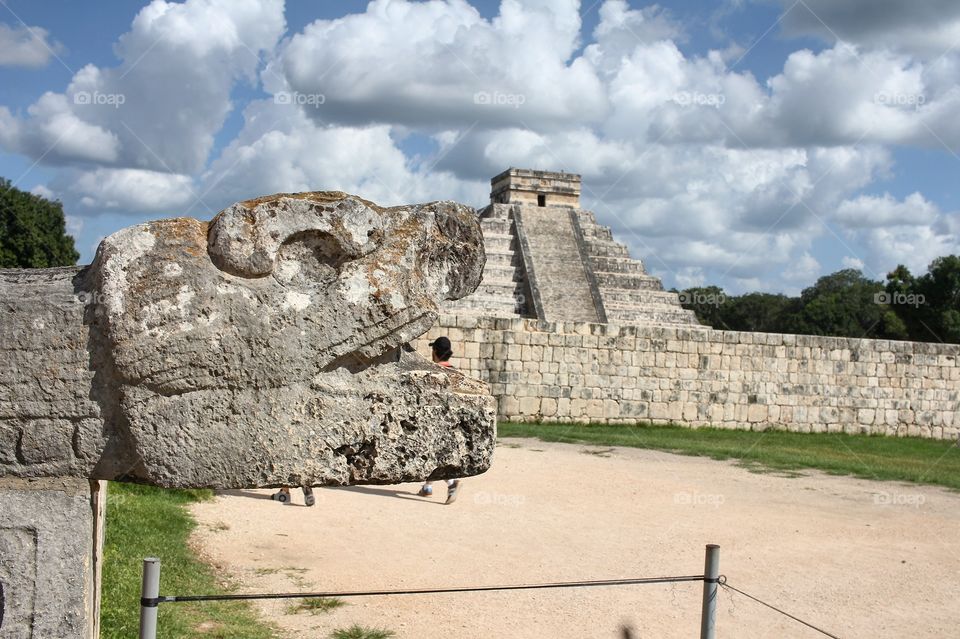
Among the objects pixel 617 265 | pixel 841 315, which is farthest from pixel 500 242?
pixel 841 315

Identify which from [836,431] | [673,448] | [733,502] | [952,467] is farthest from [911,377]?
[733,502]

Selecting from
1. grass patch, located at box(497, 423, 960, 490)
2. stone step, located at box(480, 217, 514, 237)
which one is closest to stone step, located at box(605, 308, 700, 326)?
stone step, located at box(480, 217, 514, 237)

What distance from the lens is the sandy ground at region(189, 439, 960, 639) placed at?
5.45 metres

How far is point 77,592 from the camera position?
7.14 feet

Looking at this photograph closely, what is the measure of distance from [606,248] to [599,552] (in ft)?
75.4

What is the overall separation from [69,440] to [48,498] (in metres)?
0.14

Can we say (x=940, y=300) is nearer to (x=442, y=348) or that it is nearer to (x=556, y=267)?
(x=556, y=267)

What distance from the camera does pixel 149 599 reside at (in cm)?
259

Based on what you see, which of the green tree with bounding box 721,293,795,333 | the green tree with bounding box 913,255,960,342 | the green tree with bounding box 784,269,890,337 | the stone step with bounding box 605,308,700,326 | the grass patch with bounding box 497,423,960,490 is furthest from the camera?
the green tree with bounding box 721,293,795,333

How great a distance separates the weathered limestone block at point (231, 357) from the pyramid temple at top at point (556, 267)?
20.2 meters

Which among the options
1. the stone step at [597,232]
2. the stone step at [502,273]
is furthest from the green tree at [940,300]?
the stone step at [502,273]

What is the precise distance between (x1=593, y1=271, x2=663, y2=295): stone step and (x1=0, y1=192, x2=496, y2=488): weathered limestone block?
24921 millimetres

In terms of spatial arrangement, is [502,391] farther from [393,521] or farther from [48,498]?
[48,498]

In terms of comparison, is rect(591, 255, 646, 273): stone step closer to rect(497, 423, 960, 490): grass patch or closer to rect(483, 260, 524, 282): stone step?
rect(483, 260, 524, 282): stone step
